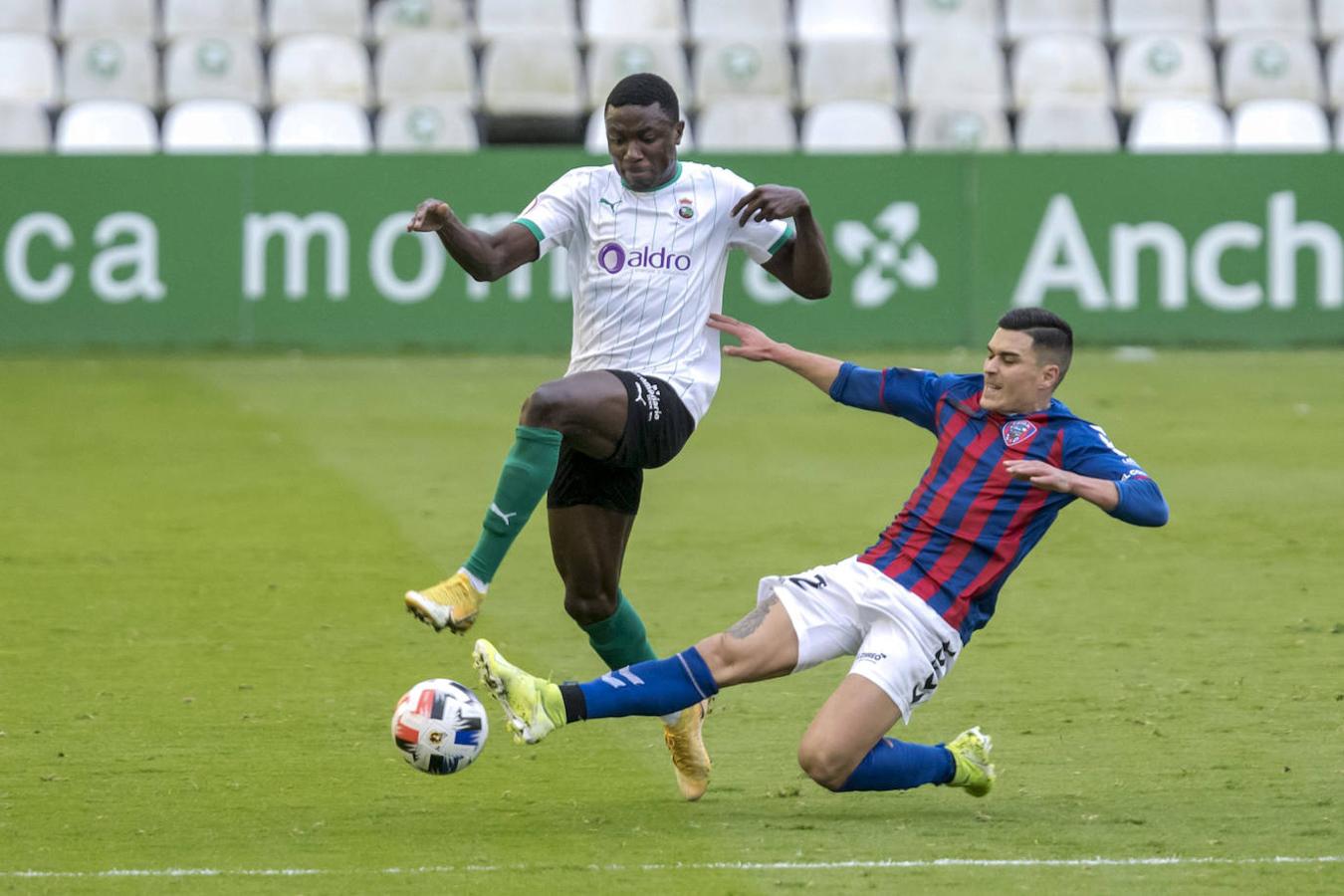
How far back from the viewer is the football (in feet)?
19.1

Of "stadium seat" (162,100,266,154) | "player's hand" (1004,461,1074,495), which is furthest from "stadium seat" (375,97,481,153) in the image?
"player's hand" (1004,461,1074,495)

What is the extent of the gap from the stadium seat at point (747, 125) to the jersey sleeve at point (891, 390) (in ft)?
44.3

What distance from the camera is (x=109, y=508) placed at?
38.1 ft

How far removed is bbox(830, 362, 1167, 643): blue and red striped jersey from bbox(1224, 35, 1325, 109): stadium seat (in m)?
15.8

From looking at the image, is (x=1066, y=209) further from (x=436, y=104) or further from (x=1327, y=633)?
(x=1327, y=633)

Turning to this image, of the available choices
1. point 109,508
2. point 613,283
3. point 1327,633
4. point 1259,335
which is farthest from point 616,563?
point 1259,335

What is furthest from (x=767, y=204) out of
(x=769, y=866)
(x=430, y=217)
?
(x=769, y=866)

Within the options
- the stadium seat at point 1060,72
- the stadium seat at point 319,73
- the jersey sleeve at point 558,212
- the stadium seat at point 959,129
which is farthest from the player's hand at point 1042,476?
the stadium seat at point 1060,72

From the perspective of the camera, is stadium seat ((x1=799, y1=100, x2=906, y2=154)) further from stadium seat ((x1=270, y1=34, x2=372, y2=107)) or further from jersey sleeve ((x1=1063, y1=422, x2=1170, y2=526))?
jersey sleeve ((x1=1063, y1=422, x2=1170, y2=526))

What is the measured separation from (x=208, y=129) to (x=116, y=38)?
64.3 inches

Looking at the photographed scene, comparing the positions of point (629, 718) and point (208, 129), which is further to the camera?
point (208, 129)

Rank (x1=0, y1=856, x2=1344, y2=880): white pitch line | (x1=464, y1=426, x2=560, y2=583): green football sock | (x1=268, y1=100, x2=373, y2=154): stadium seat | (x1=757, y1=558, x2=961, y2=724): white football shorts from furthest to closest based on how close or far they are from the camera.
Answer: (x1=268, y1=100, x2=373, y2=154): stadium seat < (x1=464, y1=426, x2=560, y2=583): green football sock < (x1=757, y1=558, x2=961, y2=724): white football shorts < (x1=0, y1=856, x2=1344, y2=880): white pitch line

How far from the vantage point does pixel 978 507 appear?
19.9 ft

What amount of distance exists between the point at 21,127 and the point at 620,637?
14.0 metres
